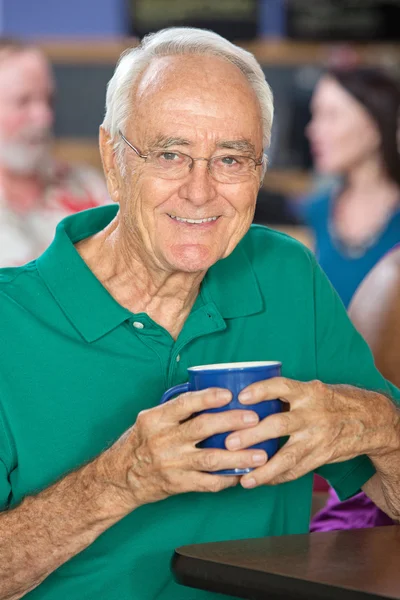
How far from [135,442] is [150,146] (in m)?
0.45

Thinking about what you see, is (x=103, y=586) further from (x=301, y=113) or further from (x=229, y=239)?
(x=301, y=113)

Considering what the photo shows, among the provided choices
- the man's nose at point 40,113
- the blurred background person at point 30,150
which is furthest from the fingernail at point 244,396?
the man's nose at point 40,113

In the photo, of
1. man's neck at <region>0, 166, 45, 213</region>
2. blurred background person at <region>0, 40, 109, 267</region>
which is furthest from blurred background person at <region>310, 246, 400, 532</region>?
man's neck at <region>0, 166, 45, 213</region>

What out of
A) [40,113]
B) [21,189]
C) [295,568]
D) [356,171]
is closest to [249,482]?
[295,568]

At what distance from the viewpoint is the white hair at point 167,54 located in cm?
145

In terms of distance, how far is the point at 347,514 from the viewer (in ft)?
5.63

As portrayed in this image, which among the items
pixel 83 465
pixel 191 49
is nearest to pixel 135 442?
pixel 83 465

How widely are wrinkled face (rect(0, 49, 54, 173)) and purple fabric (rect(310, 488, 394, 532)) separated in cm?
255

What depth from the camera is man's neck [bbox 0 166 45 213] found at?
377 cm

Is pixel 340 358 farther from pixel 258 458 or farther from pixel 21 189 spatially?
pixel 21 189

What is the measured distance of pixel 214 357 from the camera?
1.52m

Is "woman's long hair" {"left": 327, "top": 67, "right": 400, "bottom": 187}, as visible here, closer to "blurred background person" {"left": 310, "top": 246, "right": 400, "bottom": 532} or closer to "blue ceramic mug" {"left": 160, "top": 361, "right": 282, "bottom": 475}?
"blurred background person" {"left": 310, "top": 246, "right": 400, "bottom": 532}

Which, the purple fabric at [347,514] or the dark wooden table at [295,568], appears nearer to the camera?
the dark wooden table at [295,568]

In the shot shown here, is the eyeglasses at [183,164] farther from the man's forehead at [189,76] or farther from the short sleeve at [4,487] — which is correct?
the short sleeve at [4,487]
